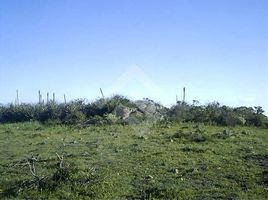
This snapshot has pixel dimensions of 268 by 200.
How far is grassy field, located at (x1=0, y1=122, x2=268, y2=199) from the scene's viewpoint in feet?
33.2

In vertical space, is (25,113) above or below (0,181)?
above

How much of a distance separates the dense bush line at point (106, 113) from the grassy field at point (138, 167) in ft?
18.6

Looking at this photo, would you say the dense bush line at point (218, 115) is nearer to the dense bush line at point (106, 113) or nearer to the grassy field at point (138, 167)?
the dense bush line at point (106, 113)

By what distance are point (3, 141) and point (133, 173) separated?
31.4ft

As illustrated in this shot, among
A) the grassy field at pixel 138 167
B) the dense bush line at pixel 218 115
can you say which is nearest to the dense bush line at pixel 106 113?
the dense bush line at pixel 218 115

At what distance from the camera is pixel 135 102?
99.3 feet

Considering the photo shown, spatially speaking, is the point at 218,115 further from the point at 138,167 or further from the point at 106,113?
the point at 138,167

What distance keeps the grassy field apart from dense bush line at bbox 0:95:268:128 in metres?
5.67

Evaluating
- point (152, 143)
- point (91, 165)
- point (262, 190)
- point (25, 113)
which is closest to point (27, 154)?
point (91, 165)

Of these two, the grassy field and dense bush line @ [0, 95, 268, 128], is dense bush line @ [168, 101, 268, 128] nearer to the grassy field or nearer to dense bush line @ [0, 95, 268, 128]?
dense bush line @ [0, 95, 268, 128]

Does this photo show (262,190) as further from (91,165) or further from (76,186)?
(91,165)

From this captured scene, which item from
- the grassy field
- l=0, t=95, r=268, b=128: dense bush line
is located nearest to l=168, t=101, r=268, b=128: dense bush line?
l=0, t=95, r=268, b=128: dense bush line

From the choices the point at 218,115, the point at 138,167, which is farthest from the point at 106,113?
the point at 138,167

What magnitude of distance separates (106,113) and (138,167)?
16520mm
